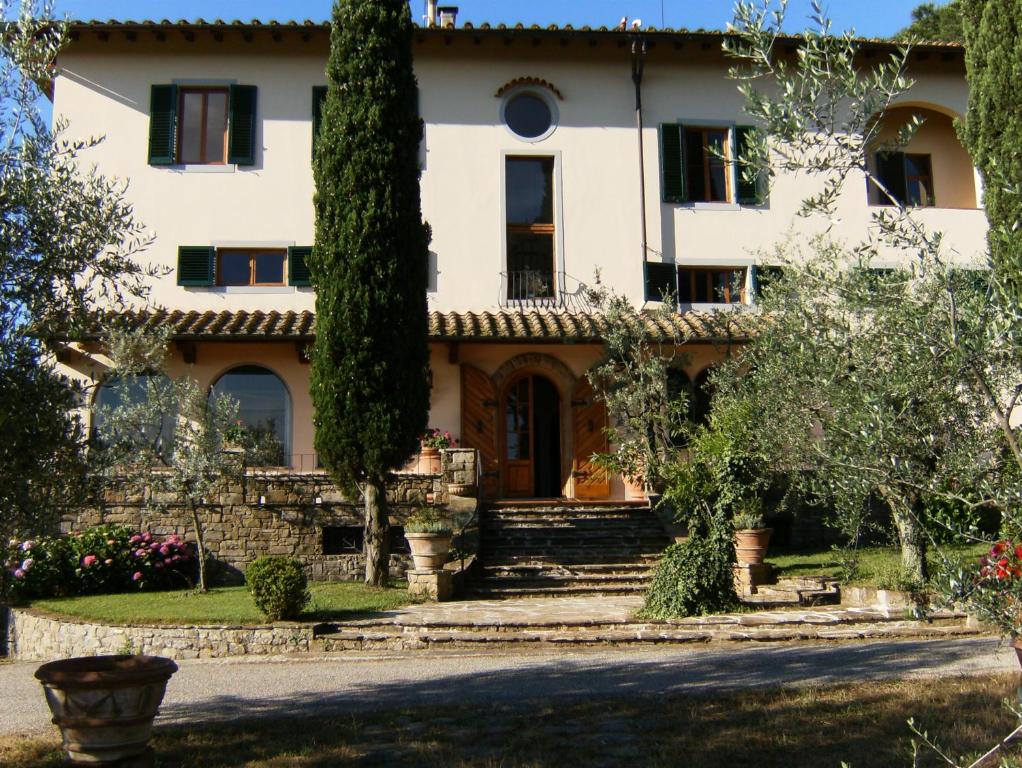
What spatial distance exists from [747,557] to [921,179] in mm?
10912

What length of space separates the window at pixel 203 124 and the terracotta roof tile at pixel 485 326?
3312 millimetres

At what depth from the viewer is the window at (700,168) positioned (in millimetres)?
18609

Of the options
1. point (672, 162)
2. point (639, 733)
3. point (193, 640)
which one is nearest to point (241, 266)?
point (672, 162)

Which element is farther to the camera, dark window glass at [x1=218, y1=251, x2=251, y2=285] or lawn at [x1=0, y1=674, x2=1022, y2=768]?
dark window glass at [x1=218, y1=251, x2=251, y2=285]

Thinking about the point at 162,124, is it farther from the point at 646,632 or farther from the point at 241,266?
the point at 646,632

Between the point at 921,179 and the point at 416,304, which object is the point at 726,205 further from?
the point at 416,304

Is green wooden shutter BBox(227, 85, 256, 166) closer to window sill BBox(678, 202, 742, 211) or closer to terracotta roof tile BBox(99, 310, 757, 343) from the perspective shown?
terracotta roof tile BBox(99, 310, 757, 343)

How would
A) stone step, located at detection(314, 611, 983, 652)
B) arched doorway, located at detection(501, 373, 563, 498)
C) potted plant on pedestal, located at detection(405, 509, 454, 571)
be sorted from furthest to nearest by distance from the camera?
arched doorway, located at detection(501, 373, 563, 498), potted plant on pedestal, located at detection(405, 509, 454, 571), stone step, located at detection(314, 611, 983, 652)

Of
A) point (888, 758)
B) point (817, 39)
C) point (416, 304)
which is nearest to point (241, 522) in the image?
point (416, 304)

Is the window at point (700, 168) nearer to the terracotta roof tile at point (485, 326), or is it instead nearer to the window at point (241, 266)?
the terracotta roof tile at point (485, 326)

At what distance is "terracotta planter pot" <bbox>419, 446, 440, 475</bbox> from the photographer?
1608cm

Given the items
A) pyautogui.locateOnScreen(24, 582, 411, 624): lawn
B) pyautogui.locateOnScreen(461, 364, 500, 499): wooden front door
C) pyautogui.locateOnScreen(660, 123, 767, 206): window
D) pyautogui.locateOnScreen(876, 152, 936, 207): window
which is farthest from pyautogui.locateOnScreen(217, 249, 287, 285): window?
pyautogui.locateOnScreen(876, 152, 936, 207): window

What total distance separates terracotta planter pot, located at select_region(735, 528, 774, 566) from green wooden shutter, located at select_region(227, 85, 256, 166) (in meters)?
11.6

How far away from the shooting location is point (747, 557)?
1317 centimetres
